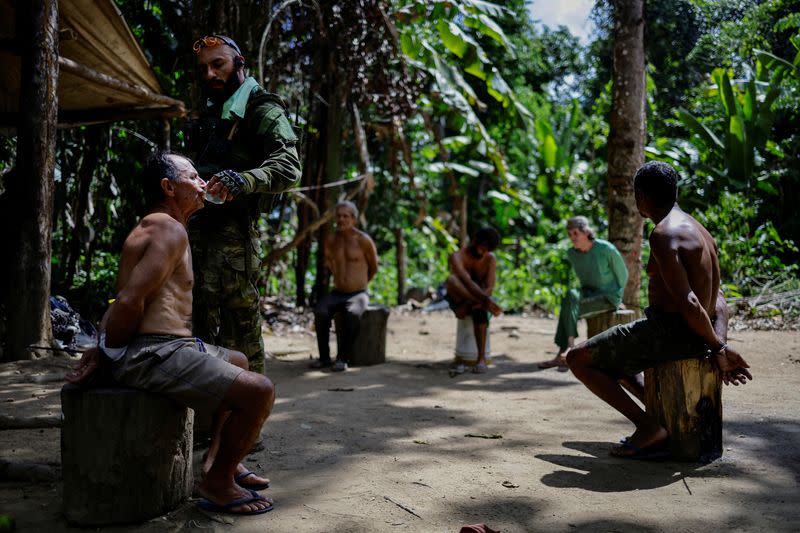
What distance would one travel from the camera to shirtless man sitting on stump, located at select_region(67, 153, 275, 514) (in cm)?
260

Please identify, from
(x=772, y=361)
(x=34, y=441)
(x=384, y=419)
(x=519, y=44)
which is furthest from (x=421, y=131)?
(x=34, y=441)

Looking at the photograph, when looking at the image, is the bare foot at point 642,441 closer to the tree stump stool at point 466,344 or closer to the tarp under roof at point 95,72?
the tree stump stool at point 466,344

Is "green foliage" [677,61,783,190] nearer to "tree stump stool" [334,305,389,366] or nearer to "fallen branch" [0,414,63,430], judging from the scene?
"tree stump stool" [334,305,389,366]

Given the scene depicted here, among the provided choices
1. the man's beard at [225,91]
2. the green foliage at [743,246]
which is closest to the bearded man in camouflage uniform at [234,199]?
the man's beard at [225,91]

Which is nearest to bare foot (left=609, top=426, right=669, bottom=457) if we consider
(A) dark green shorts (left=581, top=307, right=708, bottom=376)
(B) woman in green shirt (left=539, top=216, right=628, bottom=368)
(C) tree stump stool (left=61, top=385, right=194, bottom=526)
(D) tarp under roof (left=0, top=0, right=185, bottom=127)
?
(A) dark green shorts (left=581, top=307, right=708, bottom=376)

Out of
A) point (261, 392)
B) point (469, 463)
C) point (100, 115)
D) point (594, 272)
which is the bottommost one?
point (469, 463)

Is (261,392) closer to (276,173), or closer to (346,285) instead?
(276,173)

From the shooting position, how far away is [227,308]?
3.65m

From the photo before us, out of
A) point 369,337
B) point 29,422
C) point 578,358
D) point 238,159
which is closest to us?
point 238,159

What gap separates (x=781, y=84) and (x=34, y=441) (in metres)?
13.1

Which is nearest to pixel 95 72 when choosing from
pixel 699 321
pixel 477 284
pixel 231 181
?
pixel 231 181

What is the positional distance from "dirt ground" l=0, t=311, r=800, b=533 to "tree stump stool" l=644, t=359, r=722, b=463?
98 millimetres

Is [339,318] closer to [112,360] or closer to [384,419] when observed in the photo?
[384,419]

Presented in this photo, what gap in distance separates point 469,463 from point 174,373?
1.69m
